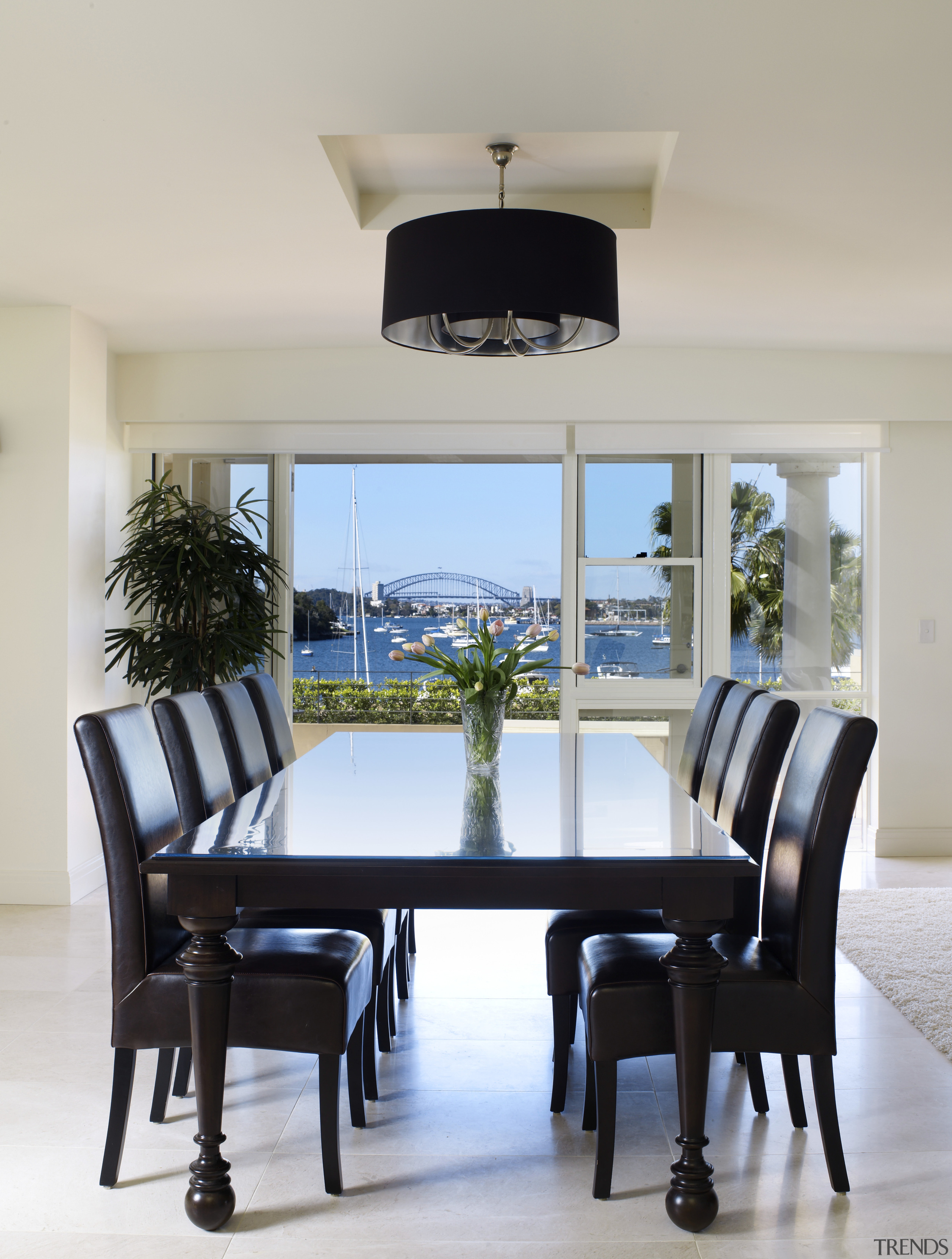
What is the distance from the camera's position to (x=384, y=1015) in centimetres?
278

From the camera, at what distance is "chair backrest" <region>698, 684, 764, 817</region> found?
8.64 ft

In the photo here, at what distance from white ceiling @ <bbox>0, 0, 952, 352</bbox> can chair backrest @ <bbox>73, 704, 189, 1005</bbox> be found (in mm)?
1491

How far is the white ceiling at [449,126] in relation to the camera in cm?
208

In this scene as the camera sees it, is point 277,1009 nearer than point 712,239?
Yes

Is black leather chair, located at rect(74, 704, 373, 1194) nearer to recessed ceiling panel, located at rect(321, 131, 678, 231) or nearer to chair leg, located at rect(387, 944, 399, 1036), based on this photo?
chair leg, located at rect(387, 944, 399, 1036)

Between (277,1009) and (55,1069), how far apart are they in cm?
106

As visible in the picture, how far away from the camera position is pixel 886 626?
4.92 meters

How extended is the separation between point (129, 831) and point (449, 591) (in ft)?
13.2

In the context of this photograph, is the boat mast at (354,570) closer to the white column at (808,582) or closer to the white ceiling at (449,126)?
the white ceiling at (449,126)

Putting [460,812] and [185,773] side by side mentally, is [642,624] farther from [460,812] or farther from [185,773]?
[185,773]

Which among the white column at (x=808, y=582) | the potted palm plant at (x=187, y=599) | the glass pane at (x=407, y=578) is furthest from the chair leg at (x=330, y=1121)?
the white column at (x=808, y=582)

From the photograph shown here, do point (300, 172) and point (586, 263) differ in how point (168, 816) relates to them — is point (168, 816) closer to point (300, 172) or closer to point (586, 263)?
point (586, 263)

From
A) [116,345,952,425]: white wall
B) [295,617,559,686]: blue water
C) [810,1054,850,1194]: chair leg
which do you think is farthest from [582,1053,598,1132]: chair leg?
[116,345,952,425]: white wall

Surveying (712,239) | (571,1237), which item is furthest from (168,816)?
(712,239)
